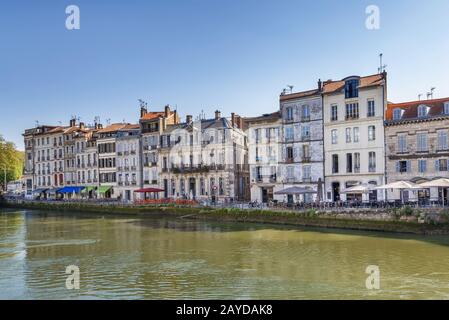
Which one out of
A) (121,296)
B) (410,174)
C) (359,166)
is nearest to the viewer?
(121,296)

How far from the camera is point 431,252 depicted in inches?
885

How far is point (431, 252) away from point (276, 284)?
10410 mm

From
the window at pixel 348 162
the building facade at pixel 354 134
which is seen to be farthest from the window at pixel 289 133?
the window at pixel 348 162

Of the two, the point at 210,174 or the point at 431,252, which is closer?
the point at 431,252

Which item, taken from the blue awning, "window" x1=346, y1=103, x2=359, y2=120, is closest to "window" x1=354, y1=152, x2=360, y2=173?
"window" x1=346, y1=103, x2=359, y2=120

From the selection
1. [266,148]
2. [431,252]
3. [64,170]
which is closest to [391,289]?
[431,252]

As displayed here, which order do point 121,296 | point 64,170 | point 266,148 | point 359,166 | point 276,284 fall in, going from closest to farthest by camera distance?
1. point 121,296
2. point 276,284
3. point 359,166
4. point 266,148
5. point 64,170

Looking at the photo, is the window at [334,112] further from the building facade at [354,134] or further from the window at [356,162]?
the window at [356,162]

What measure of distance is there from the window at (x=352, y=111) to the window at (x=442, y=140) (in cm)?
748

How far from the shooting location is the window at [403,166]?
3831cm

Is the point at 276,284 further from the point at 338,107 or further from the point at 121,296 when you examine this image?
the point at 338,107

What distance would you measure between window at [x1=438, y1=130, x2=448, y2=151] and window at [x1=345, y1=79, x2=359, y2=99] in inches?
325

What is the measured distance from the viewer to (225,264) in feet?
67.6

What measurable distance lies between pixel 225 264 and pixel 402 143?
2471 centimetres
